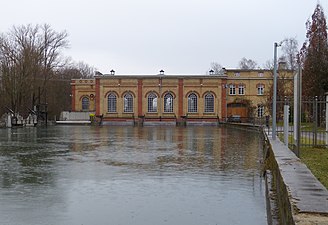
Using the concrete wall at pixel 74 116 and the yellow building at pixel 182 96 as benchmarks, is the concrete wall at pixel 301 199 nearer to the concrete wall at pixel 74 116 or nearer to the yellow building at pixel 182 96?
the yellow building at pixel 182 96

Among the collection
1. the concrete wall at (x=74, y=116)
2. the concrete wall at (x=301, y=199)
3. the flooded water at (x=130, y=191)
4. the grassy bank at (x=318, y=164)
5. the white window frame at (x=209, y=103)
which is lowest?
the flooded water at (x=130, y=191)

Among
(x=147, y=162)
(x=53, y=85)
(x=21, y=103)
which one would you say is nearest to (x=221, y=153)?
(x=147, y=162)

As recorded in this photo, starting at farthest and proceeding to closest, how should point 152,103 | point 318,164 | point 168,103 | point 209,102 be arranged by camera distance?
point 152,103
point 168,103
point 209,102
point 318,164

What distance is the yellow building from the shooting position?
222 feet

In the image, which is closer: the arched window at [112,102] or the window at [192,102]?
the window at [192,102]

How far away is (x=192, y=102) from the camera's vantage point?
224ft

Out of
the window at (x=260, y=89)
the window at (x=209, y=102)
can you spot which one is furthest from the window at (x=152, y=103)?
the window at (x=260, y=89)

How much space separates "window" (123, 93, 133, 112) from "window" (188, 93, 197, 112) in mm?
9105

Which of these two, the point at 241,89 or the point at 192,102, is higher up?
the point at 241,89

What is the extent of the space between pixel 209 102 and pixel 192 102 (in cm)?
264

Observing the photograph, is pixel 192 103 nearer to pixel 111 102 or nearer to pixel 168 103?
pixel 168 103

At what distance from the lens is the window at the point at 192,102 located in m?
68.1

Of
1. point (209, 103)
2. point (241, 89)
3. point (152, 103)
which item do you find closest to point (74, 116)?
point (152, 103)

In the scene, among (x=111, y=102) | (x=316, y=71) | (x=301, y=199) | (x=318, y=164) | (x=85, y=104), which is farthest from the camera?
(x=85, y=104)
